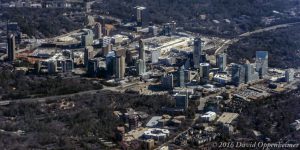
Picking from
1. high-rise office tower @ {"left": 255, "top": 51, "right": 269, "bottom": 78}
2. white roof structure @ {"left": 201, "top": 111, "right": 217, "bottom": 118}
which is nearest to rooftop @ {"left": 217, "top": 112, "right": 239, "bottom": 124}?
white roof structure @ {"left": 201, "top": 111, "right": 217, "bottom": 118}

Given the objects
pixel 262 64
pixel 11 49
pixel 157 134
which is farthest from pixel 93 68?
pixel 157 134

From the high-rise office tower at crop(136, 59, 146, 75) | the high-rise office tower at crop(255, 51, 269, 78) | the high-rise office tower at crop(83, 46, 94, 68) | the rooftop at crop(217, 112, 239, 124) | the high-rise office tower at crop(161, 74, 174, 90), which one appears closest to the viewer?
the rooftop at crop(217, 112, 239, 124)

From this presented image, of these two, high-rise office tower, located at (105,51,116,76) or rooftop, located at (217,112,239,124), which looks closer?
rooftop, located at (217,112,239,124)

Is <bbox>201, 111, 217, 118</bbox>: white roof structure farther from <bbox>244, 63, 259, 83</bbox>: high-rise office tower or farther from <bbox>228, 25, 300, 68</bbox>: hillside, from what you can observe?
<bbox>228, 25, 300, 68</bbox>: hillside

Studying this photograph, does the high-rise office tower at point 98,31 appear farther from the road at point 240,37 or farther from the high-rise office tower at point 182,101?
the high-rise office tower at point 182,101

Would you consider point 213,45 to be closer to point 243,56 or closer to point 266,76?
point 243,56

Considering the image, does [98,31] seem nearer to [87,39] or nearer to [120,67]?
[87,39]

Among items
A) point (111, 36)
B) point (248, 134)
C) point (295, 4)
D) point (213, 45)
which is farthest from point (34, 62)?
point (295, 4)

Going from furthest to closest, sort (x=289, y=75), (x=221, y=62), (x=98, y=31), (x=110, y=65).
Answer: (x=98, y=31), (x=221, y=62), (x=110, y=65), (x=289, y=75)

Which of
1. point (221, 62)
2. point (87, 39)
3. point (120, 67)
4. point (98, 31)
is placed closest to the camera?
point (120, 67)
